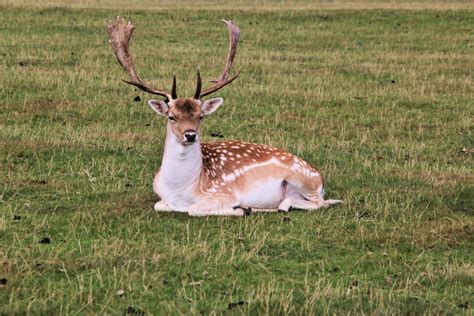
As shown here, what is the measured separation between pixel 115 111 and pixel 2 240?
7459mm

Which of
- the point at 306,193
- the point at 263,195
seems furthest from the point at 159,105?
the point at 306,193

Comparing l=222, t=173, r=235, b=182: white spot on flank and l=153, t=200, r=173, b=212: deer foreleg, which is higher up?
l=222, t=173, r=235, b=182: white spot on flank

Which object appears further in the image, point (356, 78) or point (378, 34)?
point (378, 34)

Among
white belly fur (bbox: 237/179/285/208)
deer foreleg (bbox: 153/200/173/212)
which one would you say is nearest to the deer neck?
deer foreleg (bbox: 153/200/173/212)

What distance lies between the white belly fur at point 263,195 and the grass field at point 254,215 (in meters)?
0.30

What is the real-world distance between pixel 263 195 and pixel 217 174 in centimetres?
Result: 50

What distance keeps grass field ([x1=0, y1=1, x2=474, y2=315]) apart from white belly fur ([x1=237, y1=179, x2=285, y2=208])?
299 mm

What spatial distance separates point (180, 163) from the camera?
30.8 feet

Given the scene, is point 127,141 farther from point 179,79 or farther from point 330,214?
point 179,79

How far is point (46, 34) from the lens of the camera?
26375mm

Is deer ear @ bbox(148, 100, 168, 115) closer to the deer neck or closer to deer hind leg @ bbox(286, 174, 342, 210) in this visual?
the deer neck

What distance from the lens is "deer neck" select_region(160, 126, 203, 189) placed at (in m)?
9.38

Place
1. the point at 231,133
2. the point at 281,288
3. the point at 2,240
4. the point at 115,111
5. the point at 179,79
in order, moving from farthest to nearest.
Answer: the point at 179,79
the point at 115,111
the point at 231,133
the point at 2,240
the point at 281,288

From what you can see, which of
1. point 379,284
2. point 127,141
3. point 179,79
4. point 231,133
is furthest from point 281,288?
point 179,79
